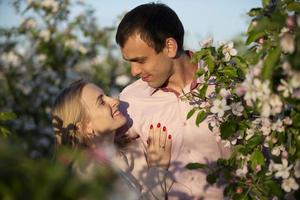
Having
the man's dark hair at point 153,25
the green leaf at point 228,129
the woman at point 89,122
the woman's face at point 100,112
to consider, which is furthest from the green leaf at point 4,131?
the man's dark hair at point 153,25

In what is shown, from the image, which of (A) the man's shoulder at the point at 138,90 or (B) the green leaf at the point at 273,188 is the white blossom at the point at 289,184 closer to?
(B) the green leaf at the point at 273,188

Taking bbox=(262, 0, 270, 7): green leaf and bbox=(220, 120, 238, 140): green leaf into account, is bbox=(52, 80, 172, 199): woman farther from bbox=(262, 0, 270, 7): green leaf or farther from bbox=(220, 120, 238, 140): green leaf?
bbox=(262, 0, 270, 7): green leaf

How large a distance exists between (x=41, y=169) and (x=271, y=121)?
5.71 feet

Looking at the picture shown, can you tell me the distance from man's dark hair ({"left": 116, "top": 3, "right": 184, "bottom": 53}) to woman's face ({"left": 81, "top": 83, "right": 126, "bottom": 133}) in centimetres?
42

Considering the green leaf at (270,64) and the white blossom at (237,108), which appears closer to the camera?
the green leaf at (270,64)

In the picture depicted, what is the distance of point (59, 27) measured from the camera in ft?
24.2

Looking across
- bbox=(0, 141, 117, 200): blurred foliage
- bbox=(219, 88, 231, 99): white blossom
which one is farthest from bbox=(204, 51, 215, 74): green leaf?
bbox=(0, 141, 117, 200): blurred foliage

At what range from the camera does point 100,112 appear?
3.29 meters

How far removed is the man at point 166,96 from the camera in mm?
3531

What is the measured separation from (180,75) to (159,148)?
0.44 metres

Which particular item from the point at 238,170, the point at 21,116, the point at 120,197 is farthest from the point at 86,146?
the point at 21,116

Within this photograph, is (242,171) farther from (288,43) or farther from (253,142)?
(288,43)

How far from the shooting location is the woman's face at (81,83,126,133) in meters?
3.28

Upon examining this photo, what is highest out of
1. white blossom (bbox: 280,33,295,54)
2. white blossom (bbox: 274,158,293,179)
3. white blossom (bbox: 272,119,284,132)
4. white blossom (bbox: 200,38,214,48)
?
white blossom (bbox: 280,33,295,54)
